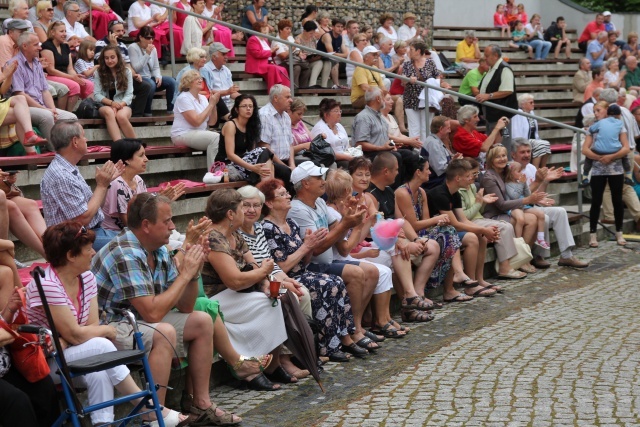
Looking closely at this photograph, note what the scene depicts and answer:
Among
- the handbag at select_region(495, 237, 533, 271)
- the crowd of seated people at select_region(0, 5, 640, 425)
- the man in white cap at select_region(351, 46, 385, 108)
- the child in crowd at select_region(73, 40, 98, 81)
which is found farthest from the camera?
the man in white cap at select_region(351, 46, 385, 108)

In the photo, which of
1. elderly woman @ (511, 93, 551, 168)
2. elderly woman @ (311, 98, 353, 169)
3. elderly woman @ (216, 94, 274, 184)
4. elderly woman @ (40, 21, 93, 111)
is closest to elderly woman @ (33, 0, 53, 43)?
elderly woman @ (40, 21, 93, 111)

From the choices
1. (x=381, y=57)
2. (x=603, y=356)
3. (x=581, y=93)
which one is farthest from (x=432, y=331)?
(x=581, y=93)

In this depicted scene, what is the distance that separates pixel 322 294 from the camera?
8.46m

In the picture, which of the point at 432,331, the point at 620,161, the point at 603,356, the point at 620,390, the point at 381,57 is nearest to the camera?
the point at 620,390

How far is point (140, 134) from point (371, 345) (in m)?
4.58

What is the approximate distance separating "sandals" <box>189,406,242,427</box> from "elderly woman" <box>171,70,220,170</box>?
16.6 ft

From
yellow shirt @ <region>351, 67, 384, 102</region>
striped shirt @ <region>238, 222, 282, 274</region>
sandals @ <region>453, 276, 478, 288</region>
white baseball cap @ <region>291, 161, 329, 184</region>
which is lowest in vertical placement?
sandals @ <region>453, 276, 478, 288</region>

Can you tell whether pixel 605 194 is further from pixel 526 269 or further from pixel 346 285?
pixel 346 285

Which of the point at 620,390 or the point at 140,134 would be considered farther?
the point at 140,134

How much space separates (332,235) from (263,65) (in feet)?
22.4

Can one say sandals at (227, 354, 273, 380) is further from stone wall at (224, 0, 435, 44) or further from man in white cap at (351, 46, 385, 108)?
stone wall at (224, 0, 435, 44)

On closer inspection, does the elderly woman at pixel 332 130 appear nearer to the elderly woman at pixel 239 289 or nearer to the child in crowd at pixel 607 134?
the child in crowd at pixel 607 134

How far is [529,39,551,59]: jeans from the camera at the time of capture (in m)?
23.5

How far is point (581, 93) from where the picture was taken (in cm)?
2097
